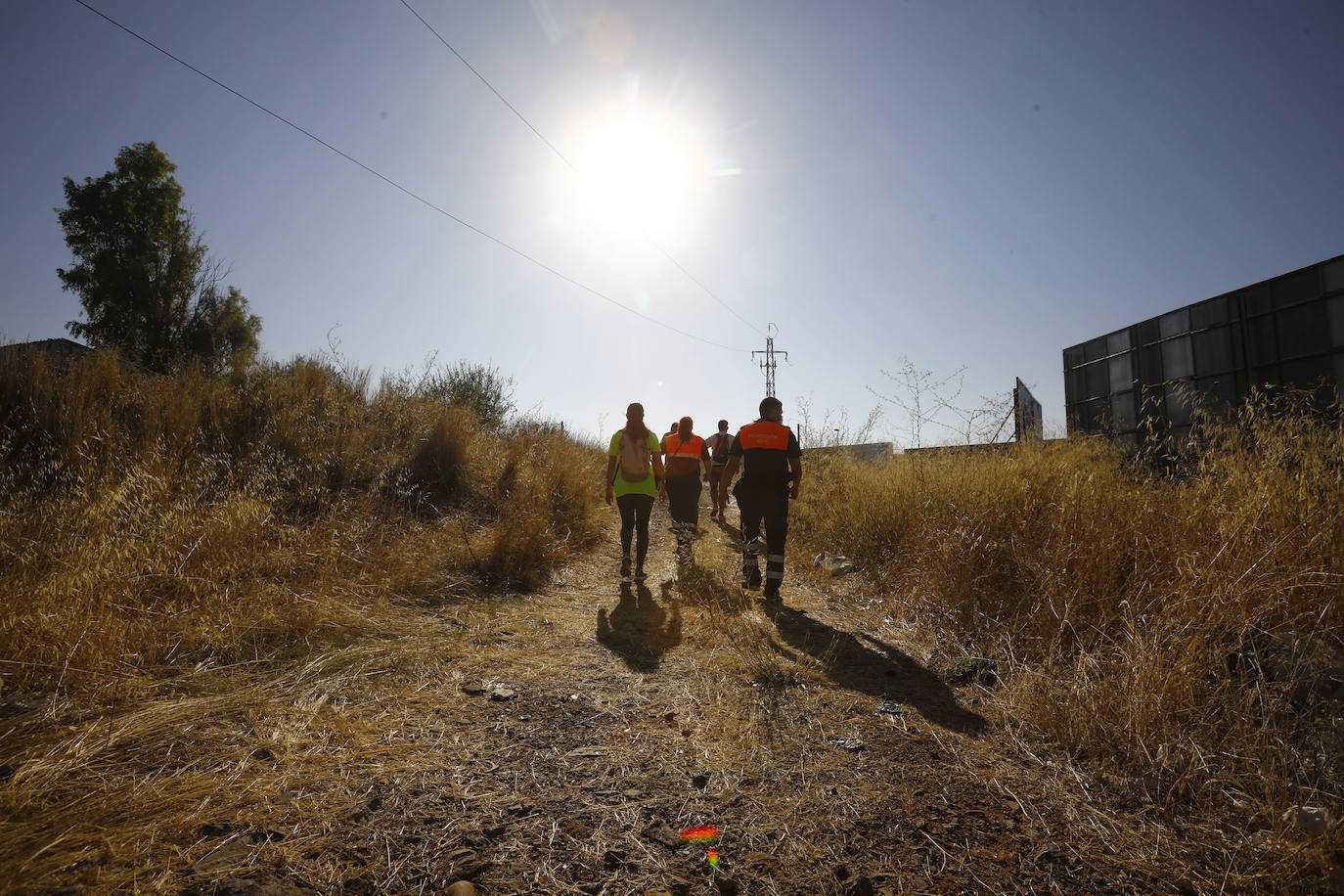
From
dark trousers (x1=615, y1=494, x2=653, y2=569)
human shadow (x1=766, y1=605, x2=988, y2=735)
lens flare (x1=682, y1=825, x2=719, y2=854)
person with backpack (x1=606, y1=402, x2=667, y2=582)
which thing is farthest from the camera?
dark trousers (x1=615, y1=494, x2=653, y2=569)

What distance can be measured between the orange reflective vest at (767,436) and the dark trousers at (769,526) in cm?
45

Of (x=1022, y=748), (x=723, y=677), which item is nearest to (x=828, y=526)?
(x=723, y=677)

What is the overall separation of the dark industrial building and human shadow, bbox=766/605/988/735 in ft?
18.6

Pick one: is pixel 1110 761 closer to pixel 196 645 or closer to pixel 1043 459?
pixel 1043 459

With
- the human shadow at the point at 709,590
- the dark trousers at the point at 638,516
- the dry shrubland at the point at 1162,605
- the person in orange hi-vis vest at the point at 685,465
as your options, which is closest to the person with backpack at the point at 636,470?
the dark trousers at the point at 638,516

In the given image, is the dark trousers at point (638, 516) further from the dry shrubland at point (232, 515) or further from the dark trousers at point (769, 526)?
the dark trousers at point (769, 526)

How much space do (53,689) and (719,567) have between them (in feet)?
17.3

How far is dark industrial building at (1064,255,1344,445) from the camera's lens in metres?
8.38

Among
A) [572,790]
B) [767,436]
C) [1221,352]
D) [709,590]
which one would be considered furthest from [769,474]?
[1221,352]

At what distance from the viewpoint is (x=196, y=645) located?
288 centimetres

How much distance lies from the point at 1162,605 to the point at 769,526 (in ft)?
10.0

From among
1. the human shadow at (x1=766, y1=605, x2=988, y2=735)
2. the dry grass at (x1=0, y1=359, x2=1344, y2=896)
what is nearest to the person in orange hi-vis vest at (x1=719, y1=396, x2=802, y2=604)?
the dry grass at (x1=0, y1=359, x2=1344, y2=896)

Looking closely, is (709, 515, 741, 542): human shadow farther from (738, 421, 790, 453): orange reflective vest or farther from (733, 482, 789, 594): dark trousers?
(738, 421, 790, 453): orange reflective vest

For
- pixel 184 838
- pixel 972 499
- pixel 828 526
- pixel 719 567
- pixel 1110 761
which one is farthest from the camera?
pixel 828 526
